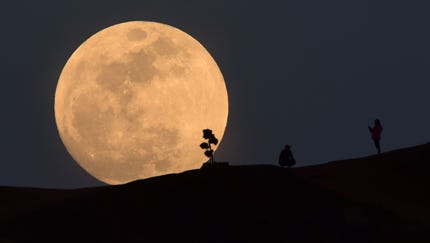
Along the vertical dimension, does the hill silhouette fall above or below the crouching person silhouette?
below

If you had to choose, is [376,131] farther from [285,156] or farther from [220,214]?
[220,214]

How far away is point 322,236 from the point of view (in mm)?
26969

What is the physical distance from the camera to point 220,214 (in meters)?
27.2

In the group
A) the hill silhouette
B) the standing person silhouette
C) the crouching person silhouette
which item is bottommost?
the hill silhouette

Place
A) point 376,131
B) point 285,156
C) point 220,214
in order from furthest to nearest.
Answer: point 376,131, point 285,156, point 220,214

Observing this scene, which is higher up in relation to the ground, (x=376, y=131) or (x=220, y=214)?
(x=376, y=131)

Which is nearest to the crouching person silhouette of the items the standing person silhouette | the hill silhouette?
the hill silhouette

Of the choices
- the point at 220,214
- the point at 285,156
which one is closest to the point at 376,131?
the point at 285,156

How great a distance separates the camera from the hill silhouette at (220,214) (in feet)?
86.4

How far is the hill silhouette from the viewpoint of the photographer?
26.3 meters

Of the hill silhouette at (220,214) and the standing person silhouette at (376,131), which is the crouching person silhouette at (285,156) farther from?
the standing person silhouette at (376,131)

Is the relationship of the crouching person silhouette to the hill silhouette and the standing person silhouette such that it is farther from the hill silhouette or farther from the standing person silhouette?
the standing person silhouette

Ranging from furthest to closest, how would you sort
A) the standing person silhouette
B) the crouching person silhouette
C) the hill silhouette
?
the standing person silhouette, the crouching person silhouette, the hill silhouette

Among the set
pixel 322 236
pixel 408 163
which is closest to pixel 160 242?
pixel 322 236
